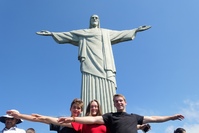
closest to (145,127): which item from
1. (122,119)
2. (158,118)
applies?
(158,118)

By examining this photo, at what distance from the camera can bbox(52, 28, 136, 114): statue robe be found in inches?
343

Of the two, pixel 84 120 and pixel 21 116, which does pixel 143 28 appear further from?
pixel 21 116

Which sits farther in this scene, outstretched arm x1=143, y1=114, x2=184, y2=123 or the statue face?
the statue face

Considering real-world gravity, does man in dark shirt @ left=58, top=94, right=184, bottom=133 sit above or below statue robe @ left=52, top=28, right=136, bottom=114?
below

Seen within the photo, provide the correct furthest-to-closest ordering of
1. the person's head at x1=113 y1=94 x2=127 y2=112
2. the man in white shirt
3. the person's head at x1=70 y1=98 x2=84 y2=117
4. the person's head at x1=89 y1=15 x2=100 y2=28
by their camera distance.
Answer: the person's head at x1=89 y1=15 x2=100 y2=28 → the man in white shirt → the person's head at x1=70 y1=98 x2=84 y2=117 → the person's head at x1=113 y1=94 x2=127 y2=112

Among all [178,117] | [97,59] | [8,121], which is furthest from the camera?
[97,59]

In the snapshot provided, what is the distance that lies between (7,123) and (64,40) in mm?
5870

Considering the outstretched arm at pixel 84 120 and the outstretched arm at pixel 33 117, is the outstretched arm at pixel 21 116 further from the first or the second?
the outstretched arm at pixel 84 120

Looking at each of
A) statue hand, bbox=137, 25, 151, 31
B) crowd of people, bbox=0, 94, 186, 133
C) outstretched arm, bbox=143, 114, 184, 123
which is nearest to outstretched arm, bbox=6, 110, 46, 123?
crowd of people, bbox=0, 94, 186, 133

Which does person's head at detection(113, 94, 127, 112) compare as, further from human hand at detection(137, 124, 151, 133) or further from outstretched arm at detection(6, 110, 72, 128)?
outstretched arm at detection(6, 110, 72, 128)

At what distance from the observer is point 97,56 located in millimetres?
9430

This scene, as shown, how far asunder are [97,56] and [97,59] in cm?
12

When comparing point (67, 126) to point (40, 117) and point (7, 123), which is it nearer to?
point (40, 117)

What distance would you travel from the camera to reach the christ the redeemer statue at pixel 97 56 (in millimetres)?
8719
